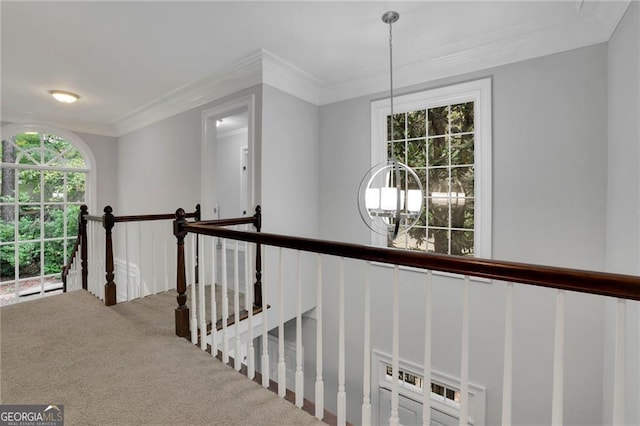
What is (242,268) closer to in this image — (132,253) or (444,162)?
(132,253)

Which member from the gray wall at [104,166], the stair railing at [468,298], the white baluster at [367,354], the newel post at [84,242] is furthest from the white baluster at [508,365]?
the gray wall at [104,166]

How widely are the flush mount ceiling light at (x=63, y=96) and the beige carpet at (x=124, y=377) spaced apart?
2676mm

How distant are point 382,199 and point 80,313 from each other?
2.83 m

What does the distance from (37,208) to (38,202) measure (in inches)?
3.9

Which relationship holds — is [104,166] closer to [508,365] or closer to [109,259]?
[109,259]

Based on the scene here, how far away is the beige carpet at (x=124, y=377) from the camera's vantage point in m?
1.46

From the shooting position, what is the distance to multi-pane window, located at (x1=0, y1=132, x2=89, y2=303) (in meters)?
4.53

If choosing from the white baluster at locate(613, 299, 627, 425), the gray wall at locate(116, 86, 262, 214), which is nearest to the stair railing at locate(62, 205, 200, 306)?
the gray wall at locate(116, 86, 262, 214)

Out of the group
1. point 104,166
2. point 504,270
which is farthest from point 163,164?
point 504,270

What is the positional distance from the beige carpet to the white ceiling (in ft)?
7.88

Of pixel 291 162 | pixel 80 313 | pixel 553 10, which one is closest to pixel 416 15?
pixel 553 10

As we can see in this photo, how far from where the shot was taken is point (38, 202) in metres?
4.75

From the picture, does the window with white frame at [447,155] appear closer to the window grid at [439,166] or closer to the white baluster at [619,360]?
the window grid at [439,166]

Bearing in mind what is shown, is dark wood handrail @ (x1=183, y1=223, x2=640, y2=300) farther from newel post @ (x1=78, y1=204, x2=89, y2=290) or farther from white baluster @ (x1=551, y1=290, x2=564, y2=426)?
newel post @ (x1=78, y1=204, x2=89, y2=290)
